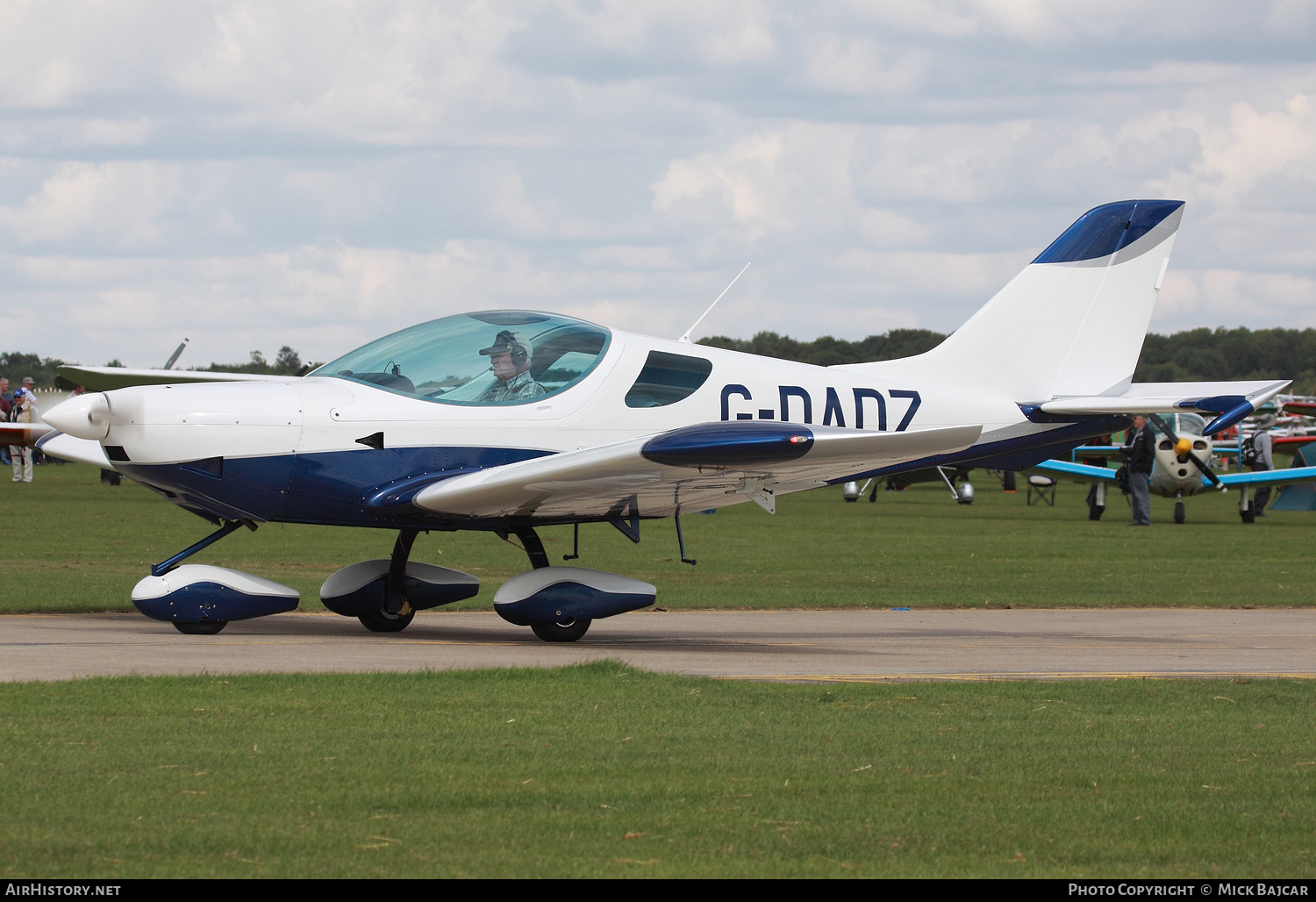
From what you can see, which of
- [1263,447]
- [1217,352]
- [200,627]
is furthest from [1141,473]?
[1217,352]

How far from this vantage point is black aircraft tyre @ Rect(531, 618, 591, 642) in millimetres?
Result: 10828

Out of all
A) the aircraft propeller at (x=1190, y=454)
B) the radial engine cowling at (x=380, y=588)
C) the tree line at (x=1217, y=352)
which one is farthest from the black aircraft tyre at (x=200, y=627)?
the tree line at (x=1217, y=352)

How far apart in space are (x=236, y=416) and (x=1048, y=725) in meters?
6.05

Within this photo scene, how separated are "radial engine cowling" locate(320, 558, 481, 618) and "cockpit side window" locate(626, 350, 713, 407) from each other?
6.55ft

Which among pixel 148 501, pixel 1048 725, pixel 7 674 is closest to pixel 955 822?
pixel 1048 725

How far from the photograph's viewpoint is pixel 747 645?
35.9 ft

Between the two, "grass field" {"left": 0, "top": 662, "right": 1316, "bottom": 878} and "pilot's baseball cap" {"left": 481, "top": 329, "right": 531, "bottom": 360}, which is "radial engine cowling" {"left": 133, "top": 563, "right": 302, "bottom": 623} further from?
"grass field" {"left": 0, "top": 662, "right": 1316, "bottom": 878}

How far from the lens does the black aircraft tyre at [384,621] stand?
11562mm

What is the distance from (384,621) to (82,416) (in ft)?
9.24

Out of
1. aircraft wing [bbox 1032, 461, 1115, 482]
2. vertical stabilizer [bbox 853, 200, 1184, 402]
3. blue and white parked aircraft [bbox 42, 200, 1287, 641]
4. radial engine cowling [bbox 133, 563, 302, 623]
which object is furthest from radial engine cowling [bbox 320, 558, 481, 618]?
aircraft wing [bbox 1032, 461, 1115, 482]

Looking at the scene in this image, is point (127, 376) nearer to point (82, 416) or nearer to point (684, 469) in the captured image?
point (82, 416)

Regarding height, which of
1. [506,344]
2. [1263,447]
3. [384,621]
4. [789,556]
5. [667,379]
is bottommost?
[789,556]

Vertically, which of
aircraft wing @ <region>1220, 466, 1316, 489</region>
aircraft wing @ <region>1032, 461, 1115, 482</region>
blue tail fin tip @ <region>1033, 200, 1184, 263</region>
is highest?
blue tail fin tip @ <region>1033, 200, 1184, 263</region>
